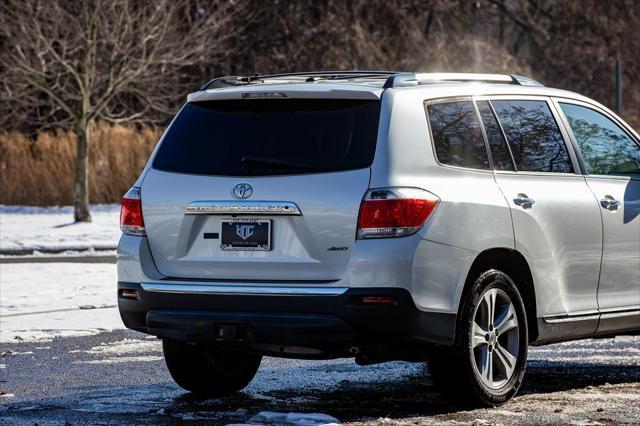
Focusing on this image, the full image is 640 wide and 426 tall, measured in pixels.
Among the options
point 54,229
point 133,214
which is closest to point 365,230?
point 133,214

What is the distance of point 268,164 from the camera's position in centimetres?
720

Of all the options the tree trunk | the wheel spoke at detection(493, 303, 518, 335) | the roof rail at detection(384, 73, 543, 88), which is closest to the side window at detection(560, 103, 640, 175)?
the roof rail at detection(384, 73, 543, 88)

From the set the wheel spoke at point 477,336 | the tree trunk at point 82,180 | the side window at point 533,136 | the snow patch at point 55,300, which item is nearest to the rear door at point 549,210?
the side window at point 533,136

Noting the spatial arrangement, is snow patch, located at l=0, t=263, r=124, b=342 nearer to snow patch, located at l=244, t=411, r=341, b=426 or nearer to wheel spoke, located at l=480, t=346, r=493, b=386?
snow patch, located at l=244, t=411, r=341, b=426

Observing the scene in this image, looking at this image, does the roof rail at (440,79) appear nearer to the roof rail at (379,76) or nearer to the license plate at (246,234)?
the roof rail at (379,76)

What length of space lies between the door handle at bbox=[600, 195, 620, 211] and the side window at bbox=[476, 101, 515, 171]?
80cm

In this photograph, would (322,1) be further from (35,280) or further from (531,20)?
(35,280)

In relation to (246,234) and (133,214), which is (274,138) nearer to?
(246,234)

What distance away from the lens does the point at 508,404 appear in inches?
307

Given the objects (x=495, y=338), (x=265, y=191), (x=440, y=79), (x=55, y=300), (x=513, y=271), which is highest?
(x=440, y=79)

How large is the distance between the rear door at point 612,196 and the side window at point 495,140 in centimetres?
73

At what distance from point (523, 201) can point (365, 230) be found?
3.99 ft

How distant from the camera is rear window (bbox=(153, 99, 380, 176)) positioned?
23.3 ft

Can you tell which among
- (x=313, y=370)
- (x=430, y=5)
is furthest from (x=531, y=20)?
(x=313, y=370)
